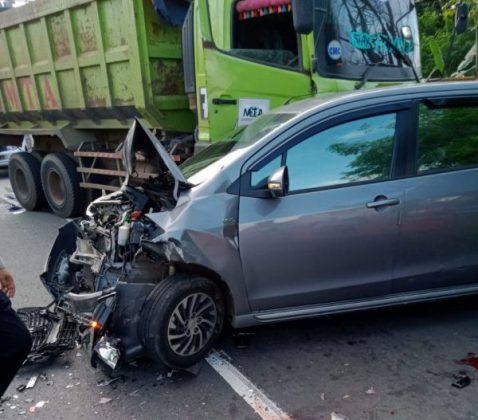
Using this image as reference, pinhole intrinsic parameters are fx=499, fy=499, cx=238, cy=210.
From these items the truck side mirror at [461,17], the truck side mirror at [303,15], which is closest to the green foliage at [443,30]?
the truck side mirror at [461,17]

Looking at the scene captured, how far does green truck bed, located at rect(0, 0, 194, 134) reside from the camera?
5867 millimetres

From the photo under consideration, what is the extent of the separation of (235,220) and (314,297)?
75cm

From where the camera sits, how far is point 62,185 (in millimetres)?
7684

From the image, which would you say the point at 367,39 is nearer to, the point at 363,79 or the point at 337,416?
the point at 363,79

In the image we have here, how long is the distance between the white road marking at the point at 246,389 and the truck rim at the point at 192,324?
0.20 m

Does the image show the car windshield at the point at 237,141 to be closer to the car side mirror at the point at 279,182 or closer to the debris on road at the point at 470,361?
the car side mirror at the point at 279,182

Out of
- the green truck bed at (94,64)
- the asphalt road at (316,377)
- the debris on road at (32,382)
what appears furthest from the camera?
the green truck bed at (94,64)

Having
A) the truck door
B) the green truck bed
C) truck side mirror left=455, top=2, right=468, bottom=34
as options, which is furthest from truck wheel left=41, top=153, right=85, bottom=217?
truck side mirror left=455, top=2, right=468, bottom=34

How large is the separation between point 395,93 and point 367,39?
7.02 feet

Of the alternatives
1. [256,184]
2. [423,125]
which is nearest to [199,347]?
[256,184]

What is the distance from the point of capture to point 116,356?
118 inches

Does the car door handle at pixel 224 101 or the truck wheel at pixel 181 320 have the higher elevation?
the car door handle at pixel 224 101

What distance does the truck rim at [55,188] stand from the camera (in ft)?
25.9

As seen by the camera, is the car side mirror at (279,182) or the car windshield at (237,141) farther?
the car windshield at (237,141)
